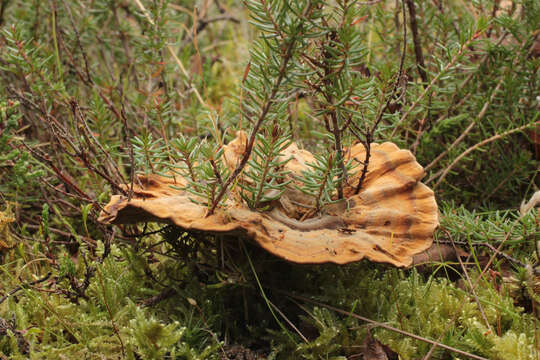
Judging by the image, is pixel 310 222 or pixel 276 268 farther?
pixel 276 268

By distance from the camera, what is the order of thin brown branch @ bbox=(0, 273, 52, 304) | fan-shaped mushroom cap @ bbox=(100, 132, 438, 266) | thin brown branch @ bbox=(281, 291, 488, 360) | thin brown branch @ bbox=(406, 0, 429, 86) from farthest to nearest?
thin brown branch @ bbox=(406, 0, 429, 86) → thin brown branch @ bbox=(0, 273, 52, 304) → thin brown branch @ bbox=(281, 291, 488, 360) → fan-shaped mushroom cap @ bbox=(100, 132, 438, 266)

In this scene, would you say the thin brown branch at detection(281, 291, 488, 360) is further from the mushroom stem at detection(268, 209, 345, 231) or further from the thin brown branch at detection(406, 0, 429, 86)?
the thin brown branch at detection(406, 0, 429, 86)

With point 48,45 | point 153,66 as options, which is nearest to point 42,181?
point 153,66

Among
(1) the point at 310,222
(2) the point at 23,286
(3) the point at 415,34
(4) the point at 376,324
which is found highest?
(3) the point at 415,34

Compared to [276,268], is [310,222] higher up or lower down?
higher up

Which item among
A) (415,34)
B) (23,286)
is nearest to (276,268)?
(23,286)

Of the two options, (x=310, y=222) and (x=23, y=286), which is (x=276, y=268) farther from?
(x=23, y=286)

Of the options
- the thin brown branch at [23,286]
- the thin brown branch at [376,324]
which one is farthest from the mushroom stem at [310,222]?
the thin brown branch at [23,286]

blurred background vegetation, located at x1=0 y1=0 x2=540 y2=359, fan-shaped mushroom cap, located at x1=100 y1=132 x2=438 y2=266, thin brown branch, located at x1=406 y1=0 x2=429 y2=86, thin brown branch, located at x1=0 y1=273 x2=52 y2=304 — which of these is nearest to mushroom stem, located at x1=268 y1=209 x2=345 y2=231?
fan-shaped mushroom cap, located at x1=100 y1=132 x2=438 y2=266

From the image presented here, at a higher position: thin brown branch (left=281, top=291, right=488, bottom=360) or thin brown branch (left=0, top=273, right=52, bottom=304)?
thin brown branch (left=281, top=291, right=488, bottom=360)

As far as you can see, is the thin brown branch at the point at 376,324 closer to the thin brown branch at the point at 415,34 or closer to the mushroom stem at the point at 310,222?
the mushroom stem at the point at 310,222
